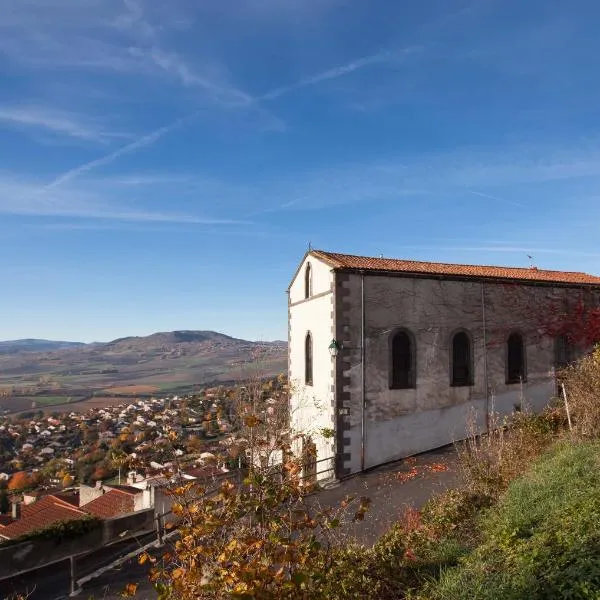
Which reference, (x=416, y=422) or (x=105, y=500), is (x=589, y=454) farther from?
(x=105, y=500)

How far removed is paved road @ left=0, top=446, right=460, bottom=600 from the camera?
10.8 m

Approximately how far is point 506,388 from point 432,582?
13989mm

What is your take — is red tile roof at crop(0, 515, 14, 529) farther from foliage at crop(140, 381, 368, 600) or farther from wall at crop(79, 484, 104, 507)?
foliage at crop(140, 381, 368, 600)

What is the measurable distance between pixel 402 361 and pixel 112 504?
13054mm

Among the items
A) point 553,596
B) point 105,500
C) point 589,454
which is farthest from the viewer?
point 105,500

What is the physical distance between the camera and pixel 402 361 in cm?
1745

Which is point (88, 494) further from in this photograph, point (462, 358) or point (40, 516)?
point (462, 358)

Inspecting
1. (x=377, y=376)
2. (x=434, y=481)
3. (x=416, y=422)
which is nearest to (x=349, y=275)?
(x=377, y=376)

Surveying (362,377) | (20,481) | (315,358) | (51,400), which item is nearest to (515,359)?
(362,377)

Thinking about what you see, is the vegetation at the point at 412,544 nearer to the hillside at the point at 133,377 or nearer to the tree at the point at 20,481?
the tree at the point at 20,481

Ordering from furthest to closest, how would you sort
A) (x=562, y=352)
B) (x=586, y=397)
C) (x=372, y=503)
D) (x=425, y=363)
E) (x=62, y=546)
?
(x=562, y=352)
(x=425, y=363)
(x=62, y=546)
(x=372, y=503)
(x=586, y=397)

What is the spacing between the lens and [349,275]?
54.7 feet

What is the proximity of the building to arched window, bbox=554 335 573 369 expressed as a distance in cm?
6

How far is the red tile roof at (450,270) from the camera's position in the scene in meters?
17.3
